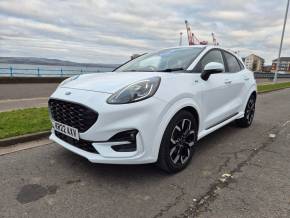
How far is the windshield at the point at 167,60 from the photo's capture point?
146 inches

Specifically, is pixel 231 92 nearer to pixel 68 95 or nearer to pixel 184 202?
pixel 184 202

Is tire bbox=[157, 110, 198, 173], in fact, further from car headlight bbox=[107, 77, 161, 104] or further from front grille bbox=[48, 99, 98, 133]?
front grille bbox=[48, 99, 98, 133]

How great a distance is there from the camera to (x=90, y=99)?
2.84 metres

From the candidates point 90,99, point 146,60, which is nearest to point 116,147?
point 90,99

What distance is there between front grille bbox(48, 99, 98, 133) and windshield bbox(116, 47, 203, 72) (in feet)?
4.13

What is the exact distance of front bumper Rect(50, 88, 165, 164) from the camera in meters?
2.73

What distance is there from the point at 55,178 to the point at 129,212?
1.13m

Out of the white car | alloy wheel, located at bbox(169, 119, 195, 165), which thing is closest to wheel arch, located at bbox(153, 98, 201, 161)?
the white car

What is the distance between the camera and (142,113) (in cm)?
277

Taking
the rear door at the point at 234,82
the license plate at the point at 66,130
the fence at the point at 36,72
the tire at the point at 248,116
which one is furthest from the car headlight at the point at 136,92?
the fence at the point at 36,72

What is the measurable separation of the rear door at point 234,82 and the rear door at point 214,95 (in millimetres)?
94

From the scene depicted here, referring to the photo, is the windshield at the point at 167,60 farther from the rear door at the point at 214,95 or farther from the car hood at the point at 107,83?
the car hood at the point at 107,83

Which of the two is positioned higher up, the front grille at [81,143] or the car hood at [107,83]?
the car hood at [107,83]

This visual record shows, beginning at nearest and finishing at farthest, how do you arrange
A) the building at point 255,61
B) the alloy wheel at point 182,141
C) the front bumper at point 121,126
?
the front bumper at point 121,126 < the alloy wheel at point 182,141 < the building at point 255,61
